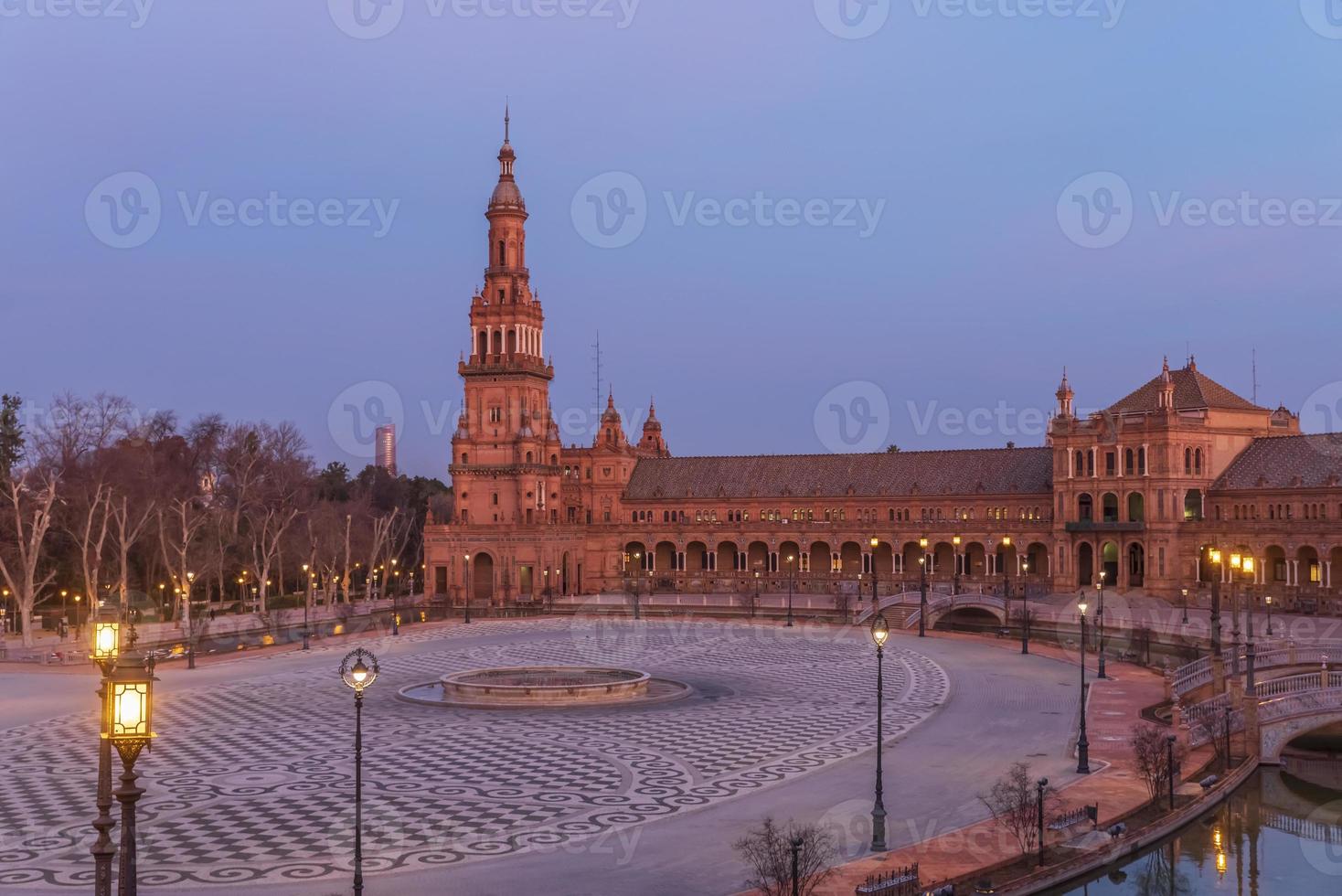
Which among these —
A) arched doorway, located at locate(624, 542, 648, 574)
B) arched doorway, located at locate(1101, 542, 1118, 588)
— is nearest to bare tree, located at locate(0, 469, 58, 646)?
arched doorway, located at locate(624, 542, 648, 574)

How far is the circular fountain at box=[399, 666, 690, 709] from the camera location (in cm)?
4741

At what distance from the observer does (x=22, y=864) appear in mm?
25656

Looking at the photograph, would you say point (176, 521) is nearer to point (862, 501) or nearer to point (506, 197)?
point (506, 197)

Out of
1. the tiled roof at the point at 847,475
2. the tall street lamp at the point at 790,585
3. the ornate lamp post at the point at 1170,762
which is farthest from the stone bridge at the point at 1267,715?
the tiled roof at the point at 847,475

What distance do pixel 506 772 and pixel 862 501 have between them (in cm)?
6971

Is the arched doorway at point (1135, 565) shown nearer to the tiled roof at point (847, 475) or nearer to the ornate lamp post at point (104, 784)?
the tiled roof at point (847, 475)

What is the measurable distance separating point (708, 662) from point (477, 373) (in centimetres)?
4719

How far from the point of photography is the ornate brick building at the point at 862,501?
84188 mm

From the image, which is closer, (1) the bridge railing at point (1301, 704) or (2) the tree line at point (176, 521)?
(1) the bridge railing at point (1301, 704)

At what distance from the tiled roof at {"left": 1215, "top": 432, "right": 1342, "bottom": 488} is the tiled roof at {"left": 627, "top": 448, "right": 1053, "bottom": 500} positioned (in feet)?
45.5

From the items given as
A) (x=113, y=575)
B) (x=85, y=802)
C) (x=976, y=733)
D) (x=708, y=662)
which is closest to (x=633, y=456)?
(x=113, y=575)

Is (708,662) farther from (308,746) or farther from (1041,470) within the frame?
(1041,470)

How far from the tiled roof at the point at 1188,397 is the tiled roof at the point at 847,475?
8944 millimetres

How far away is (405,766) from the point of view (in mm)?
35438
